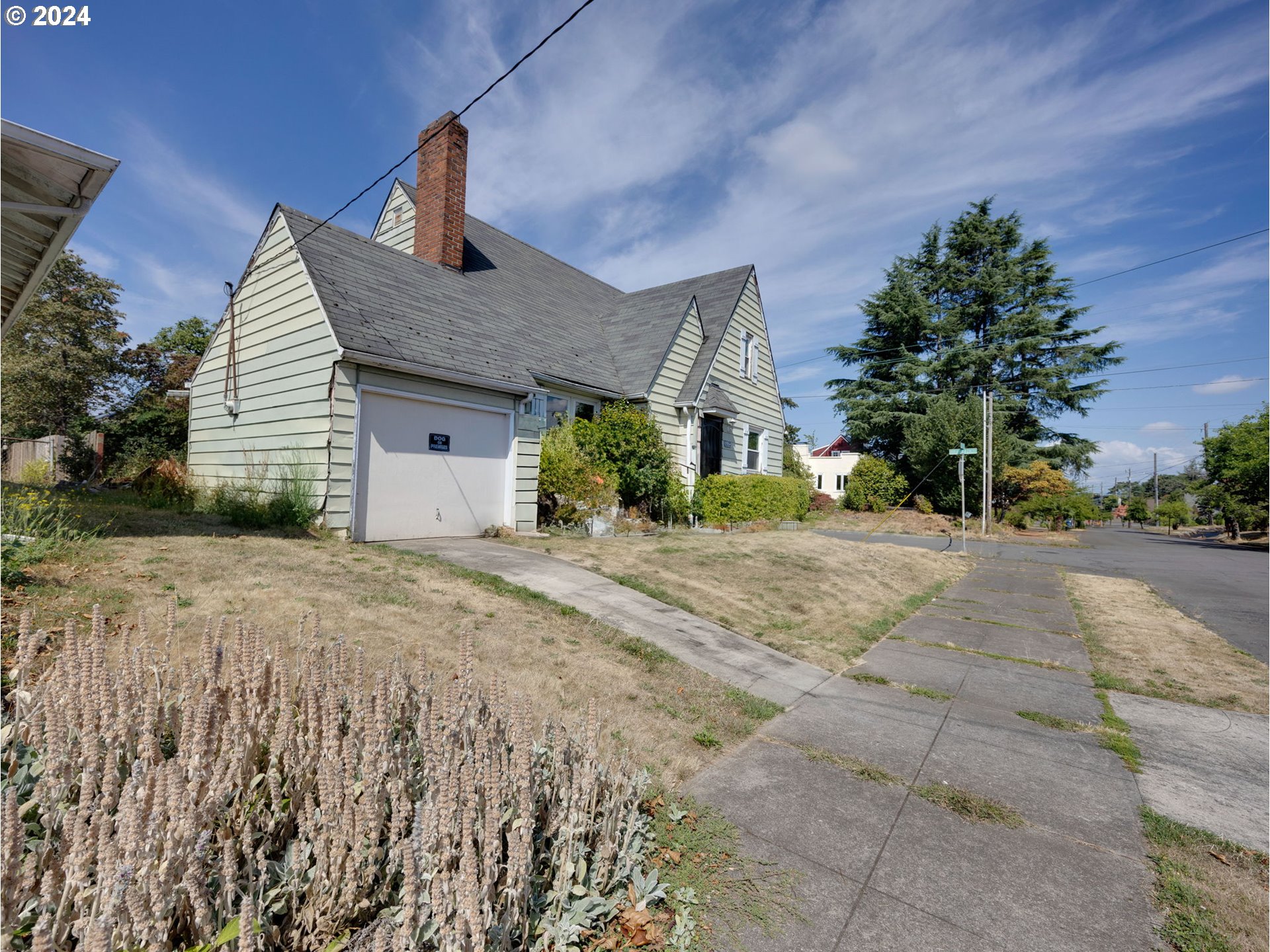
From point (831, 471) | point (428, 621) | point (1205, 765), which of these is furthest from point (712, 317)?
point (831, 471)

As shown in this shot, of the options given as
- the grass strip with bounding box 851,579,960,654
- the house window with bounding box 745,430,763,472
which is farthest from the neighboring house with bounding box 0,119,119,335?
the house window with bounding box 745,430,763,472

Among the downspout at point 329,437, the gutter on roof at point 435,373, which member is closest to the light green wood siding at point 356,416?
the downspout at point 329,437

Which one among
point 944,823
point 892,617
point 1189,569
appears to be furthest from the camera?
point 1189,569

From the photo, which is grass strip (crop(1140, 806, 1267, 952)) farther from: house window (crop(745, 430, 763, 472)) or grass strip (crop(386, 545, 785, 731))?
house window (crop(745, 430, 763, 472))

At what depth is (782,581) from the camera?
8.55 meters

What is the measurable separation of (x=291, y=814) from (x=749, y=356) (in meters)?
17.7

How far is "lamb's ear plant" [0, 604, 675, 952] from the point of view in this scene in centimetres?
148

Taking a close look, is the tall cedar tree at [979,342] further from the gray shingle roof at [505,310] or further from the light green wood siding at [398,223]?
the light green wood siding at [398,223]

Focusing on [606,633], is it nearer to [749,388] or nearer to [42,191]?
[42,191]

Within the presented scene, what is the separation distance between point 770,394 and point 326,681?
18380mm

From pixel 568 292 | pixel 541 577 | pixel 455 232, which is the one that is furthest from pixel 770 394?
pixel 541 577

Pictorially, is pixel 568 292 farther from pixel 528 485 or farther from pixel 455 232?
pixel 528 485

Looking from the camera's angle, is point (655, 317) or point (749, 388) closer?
point (655, 317)

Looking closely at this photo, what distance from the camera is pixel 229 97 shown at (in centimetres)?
761
